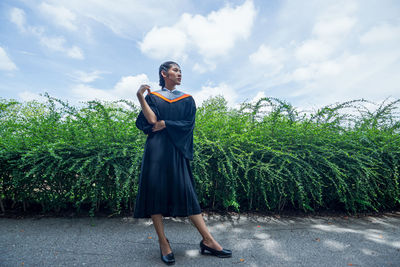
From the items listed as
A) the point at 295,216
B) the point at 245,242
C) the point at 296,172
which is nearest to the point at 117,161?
the point at 245,242

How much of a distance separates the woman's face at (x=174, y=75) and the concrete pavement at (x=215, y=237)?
76.6 inches

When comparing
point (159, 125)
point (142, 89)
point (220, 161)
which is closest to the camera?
point (142, 89)

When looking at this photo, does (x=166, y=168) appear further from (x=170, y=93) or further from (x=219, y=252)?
(x=219, y=252)

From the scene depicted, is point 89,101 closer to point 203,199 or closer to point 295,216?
point 203,199

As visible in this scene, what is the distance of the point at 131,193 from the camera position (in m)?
3.72

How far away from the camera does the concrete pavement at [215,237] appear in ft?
8.34

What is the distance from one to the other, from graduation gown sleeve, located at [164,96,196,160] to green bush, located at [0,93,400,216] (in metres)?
1.11

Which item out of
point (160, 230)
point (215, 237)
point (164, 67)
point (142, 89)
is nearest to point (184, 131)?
point (142, 89)

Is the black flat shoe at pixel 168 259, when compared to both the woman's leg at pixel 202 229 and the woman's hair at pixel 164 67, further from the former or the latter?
the woman's hair at pixel 164 67

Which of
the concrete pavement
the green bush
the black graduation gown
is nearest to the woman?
the black graduation gown

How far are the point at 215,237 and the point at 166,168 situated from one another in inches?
54.1

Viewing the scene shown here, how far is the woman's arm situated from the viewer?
2.27 m

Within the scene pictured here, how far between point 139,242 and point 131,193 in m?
0.92

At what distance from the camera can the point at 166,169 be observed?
2.44m
